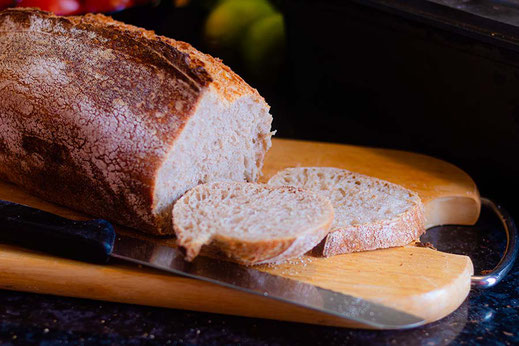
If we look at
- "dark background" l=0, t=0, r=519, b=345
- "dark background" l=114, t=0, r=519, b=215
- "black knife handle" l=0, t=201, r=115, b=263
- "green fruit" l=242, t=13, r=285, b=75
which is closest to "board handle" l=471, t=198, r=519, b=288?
"dark background" l=0, t=0, r=519, b=345

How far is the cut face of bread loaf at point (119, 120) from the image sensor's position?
2.05m

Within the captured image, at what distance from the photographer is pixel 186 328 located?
1.83 meters

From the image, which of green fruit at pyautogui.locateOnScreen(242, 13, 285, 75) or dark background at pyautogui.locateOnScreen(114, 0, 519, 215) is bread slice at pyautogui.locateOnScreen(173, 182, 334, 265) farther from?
green fruit at pyautogui.locateOnScreen(242, 13, 285, 75)

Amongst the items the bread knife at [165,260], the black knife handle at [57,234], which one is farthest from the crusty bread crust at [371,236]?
the black knife handle at [57,234]

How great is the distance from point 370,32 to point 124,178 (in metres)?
1.46

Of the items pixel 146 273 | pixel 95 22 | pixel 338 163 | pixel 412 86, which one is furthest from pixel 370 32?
pixel 146 273

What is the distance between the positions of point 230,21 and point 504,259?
1.84m

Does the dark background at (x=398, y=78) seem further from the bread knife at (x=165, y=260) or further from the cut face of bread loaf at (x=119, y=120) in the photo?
the bread knife at (x=165, y=260)

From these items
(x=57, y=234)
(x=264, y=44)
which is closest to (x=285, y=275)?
(x=57, y=234)

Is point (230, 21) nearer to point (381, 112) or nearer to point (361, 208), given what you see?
point (381, 112)

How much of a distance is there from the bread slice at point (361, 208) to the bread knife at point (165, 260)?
27 cm

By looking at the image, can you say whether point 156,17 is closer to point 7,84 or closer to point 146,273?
point 7,84

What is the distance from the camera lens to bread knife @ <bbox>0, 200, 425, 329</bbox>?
176cm

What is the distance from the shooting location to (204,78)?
2082 mm
